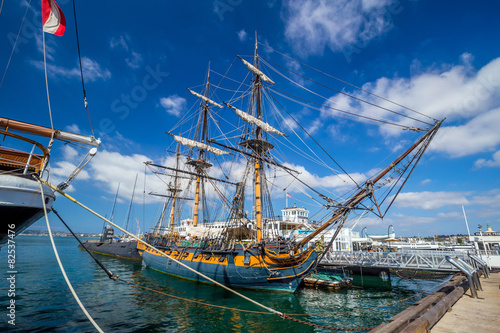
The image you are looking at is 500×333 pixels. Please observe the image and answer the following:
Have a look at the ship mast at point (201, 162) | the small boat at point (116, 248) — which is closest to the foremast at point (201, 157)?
the ship mast at point (201, 162)

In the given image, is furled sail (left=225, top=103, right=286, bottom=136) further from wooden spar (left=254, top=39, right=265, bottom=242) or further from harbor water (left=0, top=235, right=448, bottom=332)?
harbor water (left=0, top=235, right=448, bottom=332)

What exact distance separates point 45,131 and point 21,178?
2187mm

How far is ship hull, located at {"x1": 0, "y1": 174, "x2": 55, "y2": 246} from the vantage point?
7.13m

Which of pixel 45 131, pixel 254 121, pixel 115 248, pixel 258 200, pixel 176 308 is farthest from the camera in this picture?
pixel 115 248

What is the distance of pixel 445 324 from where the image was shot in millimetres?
6008

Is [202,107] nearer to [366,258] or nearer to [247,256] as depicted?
[247,256]

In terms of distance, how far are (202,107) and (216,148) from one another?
8.93 m

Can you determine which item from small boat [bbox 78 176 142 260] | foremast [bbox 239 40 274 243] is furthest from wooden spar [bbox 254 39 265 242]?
small boat [bbox 78 176 142 260]

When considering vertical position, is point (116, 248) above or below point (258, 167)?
below

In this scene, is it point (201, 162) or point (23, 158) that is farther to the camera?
point (201, 162)

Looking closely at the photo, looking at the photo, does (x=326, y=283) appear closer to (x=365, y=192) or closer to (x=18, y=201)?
(x=365, y=192)

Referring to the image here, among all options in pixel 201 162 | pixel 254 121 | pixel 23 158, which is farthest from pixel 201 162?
pixel 23 158

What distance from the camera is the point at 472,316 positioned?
6641mm

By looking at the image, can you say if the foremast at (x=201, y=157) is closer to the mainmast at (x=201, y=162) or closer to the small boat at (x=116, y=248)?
the mainmast at (x=201, y=162)
